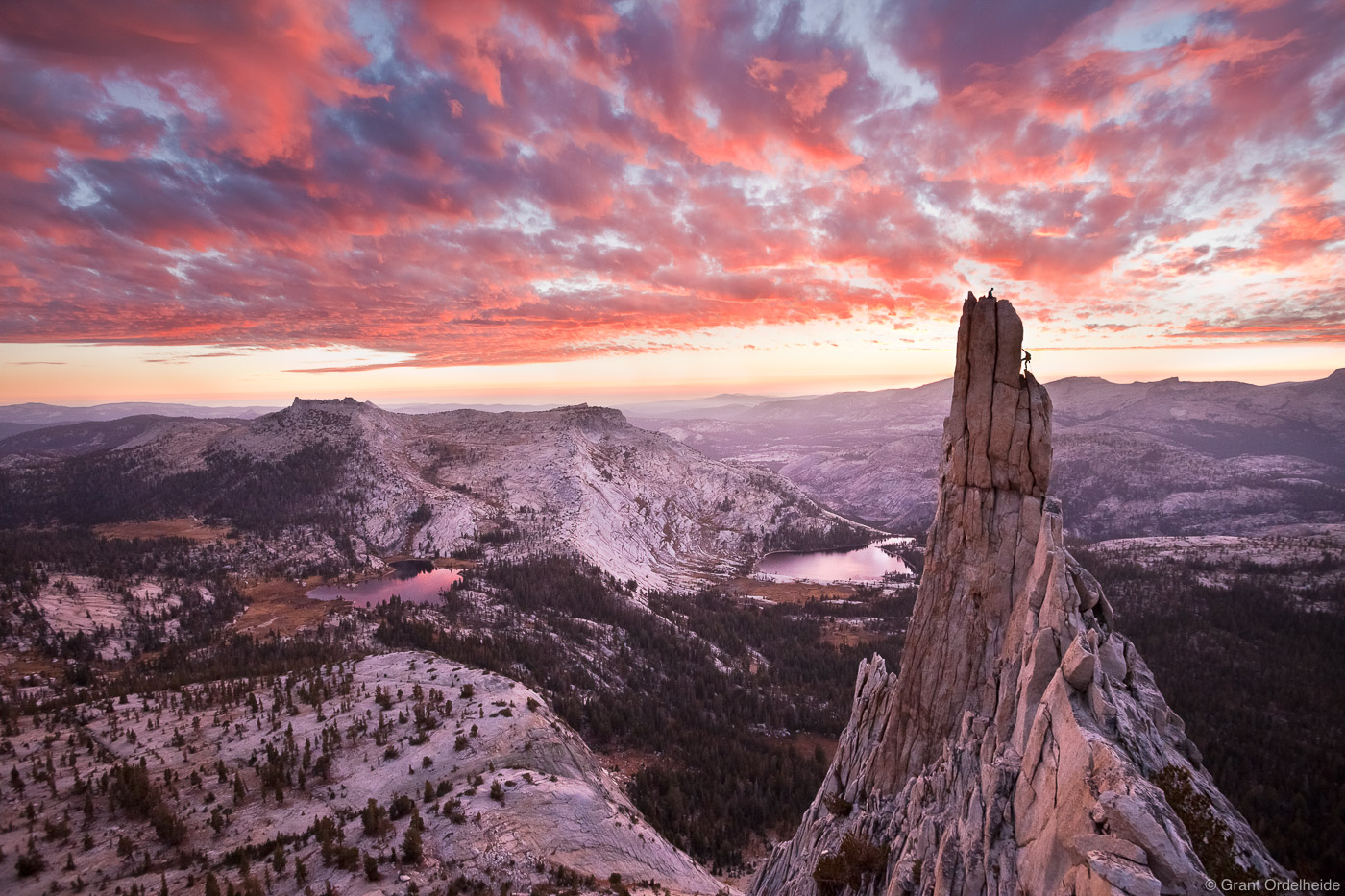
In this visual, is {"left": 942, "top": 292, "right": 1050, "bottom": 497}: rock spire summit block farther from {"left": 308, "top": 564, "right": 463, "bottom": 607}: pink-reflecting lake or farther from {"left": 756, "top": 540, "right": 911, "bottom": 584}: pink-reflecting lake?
{"left": 756, "top": 540, "right": 911, "bottom": 584}: pink-reflecting lake

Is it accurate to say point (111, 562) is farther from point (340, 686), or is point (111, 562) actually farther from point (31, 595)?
point (340, 686)

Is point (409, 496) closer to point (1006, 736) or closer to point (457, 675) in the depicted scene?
point (457, 675)

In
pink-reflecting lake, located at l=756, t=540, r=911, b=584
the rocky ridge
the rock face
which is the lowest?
pink-reflecting lake, located at l=756, t=540, r=911, b=584

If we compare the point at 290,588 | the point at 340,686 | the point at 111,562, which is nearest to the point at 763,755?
the point at 340,686

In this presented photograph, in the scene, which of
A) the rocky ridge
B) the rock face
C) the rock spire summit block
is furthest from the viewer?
the rocky ridge

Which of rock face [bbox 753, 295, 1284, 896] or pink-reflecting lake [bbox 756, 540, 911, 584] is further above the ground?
rock face [bbox 753, 295, 1284, 896]

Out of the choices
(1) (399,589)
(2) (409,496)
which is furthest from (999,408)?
(2) (409,496)

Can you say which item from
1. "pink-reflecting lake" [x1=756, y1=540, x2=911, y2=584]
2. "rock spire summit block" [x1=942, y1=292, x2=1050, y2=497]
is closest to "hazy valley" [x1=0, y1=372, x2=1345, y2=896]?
"pink-reflecting lake" [x1=756, y1=540, x2=911, y2=584]

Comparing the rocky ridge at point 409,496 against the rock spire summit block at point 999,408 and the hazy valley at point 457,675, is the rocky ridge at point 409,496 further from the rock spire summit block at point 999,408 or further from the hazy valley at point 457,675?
the rock spire summit block at point 999,408

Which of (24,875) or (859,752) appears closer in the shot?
(24,875)

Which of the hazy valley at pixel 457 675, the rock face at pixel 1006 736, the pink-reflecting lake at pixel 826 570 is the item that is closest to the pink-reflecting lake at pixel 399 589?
the hazy valley at pixel 457 675
